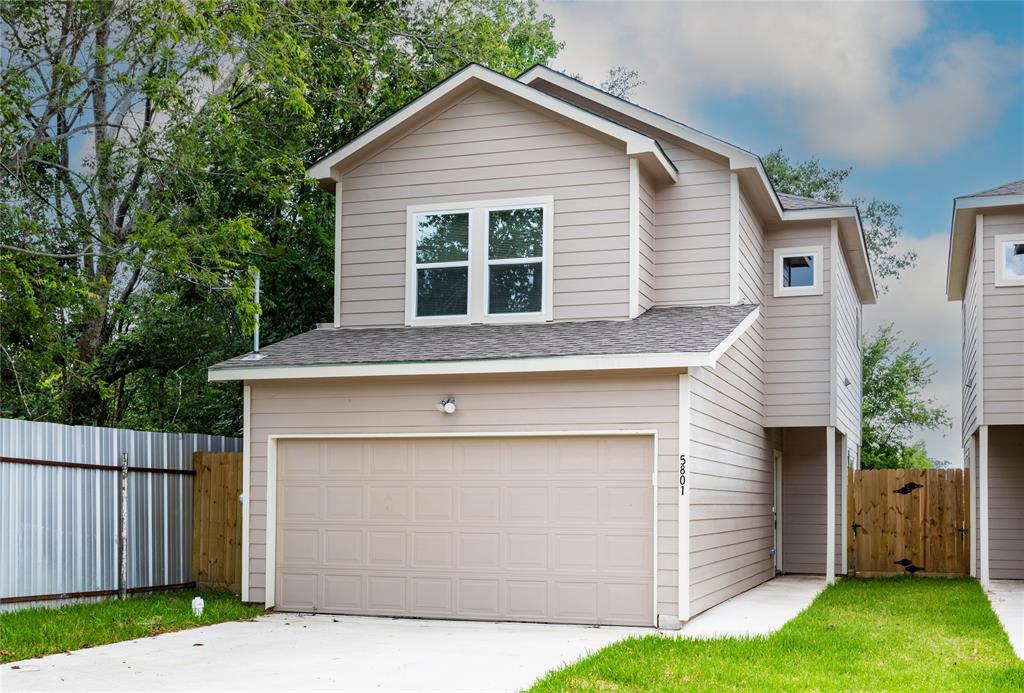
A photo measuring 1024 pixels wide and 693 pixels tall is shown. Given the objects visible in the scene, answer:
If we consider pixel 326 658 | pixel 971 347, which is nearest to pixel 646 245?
pixel 971 347

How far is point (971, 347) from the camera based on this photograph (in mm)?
15805

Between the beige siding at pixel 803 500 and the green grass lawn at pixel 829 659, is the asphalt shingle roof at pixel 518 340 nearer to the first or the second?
the green grass lawn at pixel 829 659

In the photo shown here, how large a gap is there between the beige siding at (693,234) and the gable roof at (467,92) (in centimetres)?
31

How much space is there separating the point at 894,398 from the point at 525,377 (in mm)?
20256

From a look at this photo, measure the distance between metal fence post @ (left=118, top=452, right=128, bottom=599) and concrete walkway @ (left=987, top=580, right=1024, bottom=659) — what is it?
31.2 feet

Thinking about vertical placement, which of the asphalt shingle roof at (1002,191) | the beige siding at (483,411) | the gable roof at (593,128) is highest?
the gable roof at (593,128)

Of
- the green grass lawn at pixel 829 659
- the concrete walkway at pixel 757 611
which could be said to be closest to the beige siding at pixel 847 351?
the concrete walkway at pixel 757 611

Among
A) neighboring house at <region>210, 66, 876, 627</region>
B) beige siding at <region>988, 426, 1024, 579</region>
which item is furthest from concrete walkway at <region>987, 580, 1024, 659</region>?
neighboring house at <region>210, 66, 876, 627</region>

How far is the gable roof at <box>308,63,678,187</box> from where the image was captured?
41.5 ft

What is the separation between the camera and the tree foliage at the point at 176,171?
13867mm

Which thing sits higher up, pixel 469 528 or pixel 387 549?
pixel 469 528

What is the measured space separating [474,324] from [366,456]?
217 cm

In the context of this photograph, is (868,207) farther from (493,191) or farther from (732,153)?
(493,191)

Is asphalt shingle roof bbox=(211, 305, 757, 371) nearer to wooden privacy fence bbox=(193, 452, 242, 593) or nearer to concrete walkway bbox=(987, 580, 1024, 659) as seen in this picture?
wooden privacy fence bbox=(193, 452, 242, 593)
